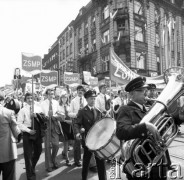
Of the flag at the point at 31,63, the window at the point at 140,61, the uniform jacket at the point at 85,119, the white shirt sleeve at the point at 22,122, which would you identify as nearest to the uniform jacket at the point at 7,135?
the white shirt sleeve at the point at 22,122

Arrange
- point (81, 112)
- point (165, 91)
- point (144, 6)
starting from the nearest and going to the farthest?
point (165, 91) < point (81, 112) < point (144, 6)

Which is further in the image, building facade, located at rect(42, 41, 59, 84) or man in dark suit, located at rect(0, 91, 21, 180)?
building facade, located at rect(42, 41, 59, 84)

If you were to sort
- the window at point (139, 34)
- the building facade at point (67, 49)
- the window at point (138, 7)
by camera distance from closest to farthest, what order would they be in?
the window at point (139, 34)
the window at point (138, 7)
the building facade at point (67, 49)

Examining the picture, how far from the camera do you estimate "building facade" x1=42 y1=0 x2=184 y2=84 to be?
25281mm

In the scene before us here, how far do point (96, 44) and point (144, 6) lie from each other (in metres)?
8.55

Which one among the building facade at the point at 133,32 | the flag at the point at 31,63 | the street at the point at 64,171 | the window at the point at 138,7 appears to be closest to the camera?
the street at the point at 64,171

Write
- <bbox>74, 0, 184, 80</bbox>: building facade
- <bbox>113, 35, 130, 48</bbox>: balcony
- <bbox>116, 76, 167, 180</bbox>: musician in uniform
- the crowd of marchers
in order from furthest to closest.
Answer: <bbox>74, 0, 184, 80</bbox>: building facade, <bbox>113, 35, 130, 48</bbox>: balcony, the crowd of marchers, <bbox>116, 76, 167, 180</bbox>: musician in uniform

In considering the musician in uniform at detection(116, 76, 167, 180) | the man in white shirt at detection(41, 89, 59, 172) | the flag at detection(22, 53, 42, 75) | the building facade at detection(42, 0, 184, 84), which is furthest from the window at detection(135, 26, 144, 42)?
the musician in uniform at detection(116, 76, 167, 180)

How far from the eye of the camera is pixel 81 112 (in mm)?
4395

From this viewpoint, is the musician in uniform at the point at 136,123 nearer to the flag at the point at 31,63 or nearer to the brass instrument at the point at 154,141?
the brass instrument at the point at 154,141

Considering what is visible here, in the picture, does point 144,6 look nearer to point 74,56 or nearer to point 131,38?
point 131,38

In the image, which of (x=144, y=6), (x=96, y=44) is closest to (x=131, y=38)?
(x=144, y=6)

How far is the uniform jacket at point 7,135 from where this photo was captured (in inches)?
138

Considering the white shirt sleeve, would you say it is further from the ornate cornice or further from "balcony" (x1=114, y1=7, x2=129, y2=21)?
the ornate cornice
